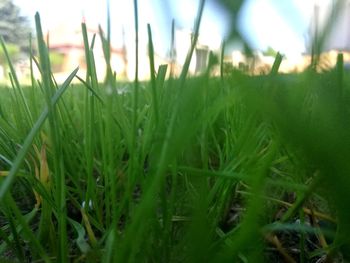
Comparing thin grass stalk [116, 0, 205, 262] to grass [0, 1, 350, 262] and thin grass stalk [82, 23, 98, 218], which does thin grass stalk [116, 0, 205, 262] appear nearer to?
grass [0, 1, 350, 262]

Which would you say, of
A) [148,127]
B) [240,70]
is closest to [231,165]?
[148,127]

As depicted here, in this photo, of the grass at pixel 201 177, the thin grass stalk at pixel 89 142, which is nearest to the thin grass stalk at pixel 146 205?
the grass at pixel 201 177

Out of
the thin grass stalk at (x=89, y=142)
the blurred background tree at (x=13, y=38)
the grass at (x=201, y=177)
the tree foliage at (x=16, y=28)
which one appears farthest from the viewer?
the tree foliage at (x=16, y=28)

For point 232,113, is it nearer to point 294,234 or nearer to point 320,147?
point 294,234

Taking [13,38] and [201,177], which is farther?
[13,38]

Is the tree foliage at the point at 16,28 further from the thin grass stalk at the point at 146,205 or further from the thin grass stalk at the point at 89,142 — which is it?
the thin grass stalk at the point at 146,205

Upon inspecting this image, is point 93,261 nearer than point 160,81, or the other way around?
point 93,261

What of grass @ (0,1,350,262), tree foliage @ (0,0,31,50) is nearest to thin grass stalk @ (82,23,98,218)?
grass @ (0,1,350,262)

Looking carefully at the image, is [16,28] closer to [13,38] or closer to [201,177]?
[13,38]

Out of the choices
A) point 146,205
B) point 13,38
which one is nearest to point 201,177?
point 146,205

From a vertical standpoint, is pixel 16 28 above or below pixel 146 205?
above

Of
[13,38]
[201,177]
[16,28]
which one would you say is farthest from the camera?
[16,28]
